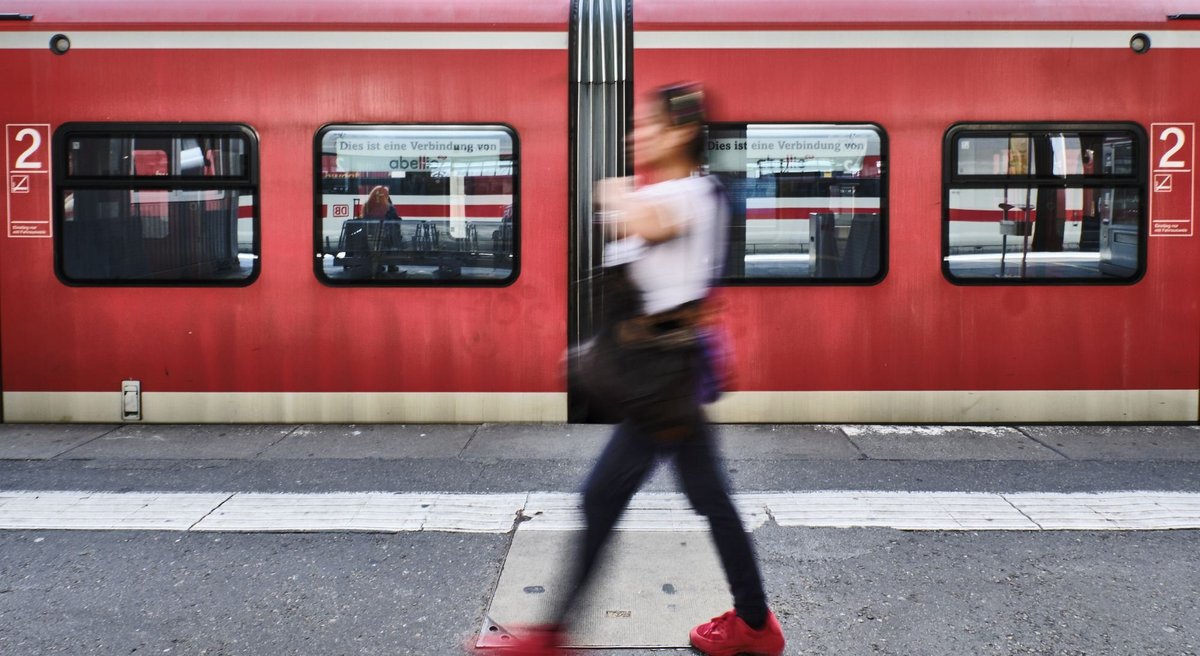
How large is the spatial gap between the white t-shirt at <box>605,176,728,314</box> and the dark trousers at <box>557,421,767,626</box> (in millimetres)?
419

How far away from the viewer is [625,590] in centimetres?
382

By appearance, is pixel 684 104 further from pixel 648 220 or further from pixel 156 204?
pixel 156 204

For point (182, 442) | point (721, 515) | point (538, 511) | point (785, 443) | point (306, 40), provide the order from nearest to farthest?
point (721, 515)
point (538, 511)
point (785, 443)
point (182, 442)
point (306, 40)

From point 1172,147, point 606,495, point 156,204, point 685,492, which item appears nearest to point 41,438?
point 156,204

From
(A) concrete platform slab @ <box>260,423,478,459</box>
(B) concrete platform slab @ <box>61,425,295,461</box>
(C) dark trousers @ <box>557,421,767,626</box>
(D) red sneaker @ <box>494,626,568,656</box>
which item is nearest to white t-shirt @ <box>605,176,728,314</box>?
(C) dark trousers @ <box>557,421,767,626</box>

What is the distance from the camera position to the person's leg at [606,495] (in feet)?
9.73

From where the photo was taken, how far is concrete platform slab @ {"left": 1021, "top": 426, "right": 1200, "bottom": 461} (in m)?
5.83

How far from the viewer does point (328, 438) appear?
6309 millimetres

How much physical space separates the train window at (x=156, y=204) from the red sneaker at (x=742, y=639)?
444 cm

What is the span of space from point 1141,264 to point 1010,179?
3.46 ft

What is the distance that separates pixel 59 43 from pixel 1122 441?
290 inches

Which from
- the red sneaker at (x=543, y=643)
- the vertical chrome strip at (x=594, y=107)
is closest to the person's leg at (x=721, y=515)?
the red sneaker at (x=543, y=643)

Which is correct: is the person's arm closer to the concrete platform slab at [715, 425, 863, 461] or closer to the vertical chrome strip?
the concrete platform slab at [715, 425, 863, 461]

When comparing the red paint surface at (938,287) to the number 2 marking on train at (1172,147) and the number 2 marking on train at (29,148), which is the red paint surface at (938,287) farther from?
the number 2 marking on train at (29,148)
